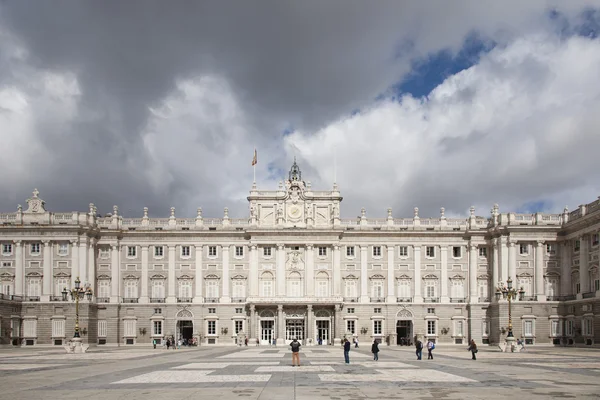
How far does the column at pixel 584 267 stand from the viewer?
7375 centimetres

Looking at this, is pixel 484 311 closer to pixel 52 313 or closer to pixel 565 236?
pixel 565 236

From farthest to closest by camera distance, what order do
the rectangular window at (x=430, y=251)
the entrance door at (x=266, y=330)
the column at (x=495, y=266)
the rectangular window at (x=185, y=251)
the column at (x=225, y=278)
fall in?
the rectangular window at (x=430, y=251)
the rectangular window at (x=185, y=251)
the column at (x=225, y=278)
the entrance door at (x=266, y=330)
the column at (x=495, y=266)

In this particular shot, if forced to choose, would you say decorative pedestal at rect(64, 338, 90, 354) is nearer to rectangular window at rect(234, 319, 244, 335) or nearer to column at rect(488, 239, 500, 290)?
rectangular window at rect(234, 319, 244, 335)

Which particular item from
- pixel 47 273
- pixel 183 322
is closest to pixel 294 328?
pixel 183 322

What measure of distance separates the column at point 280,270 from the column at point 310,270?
2.84 m

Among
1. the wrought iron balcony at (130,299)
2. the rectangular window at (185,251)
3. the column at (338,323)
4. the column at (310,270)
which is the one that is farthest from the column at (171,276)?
the column at (338,323)

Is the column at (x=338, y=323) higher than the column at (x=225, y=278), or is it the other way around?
the column at (x=225, y=278)

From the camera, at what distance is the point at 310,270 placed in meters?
83.8

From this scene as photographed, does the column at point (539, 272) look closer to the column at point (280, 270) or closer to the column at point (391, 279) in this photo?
the column at point (391, 279)

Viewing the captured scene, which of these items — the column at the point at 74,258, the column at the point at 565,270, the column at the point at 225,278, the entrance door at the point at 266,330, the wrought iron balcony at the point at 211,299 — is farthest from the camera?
the wrought iron balcony at the point at 211,299

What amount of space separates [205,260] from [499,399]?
65228 millimetres

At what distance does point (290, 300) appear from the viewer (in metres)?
81.5

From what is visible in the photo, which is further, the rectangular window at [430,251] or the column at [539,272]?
the rectangular window at [430,251]

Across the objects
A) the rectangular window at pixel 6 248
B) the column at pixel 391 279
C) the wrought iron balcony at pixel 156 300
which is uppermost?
the rectangular window at pixel 6 248
